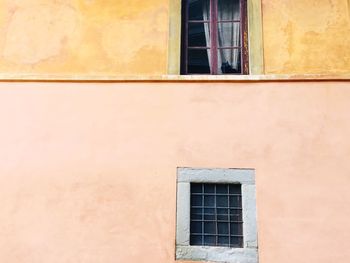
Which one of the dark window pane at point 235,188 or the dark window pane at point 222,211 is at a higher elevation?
the dark window pane at point 235,188

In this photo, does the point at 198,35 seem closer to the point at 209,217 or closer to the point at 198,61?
the point at 198,61

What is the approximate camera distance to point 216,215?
15.7ft

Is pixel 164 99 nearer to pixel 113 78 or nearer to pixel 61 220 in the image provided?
pixel 113 78

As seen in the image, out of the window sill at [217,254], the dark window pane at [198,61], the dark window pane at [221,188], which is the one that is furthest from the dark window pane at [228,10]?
the window sill at [217,254]

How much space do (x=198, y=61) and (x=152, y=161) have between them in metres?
1.53

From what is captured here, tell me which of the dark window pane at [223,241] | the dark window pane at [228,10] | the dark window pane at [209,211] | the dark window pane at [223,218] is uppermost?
the dark window pane at [228,10]

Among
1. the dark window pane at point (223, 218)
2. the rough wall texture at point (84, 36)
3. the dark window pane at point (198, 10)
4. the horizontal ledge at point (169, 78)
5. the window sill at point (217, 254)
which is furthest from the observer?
the dark window pane at point (198, 10)

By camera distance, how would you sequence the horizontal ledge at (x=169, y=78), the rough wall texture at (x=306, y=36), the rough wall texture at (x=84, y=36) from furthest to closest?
the rough wall texture at (x=84, y=36) → the rough wall texture at (x=306, y=36) → the horizontal ledge at (x=169, y=78)

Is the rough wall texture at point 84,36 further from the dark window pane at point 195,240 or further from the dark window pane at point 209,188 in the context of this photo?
the dark window pane at point 195,240

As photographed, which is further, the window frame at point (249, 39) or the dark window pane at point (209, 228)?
the window frame at point (249, 39)

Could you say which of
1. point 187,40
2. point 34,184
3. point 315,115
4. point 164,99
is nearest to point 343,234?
point 315,115

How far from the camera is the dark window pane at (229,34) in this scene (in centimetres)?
557

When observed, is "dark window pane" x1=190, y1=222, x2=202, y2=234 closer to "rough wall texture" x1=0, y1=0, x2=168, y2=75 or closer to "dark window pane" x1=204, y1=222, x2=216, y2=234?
"dark window pane" x1=204, y1=222, x2=216, y2=234

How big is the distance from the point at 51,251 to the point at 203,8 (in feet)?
12.1
